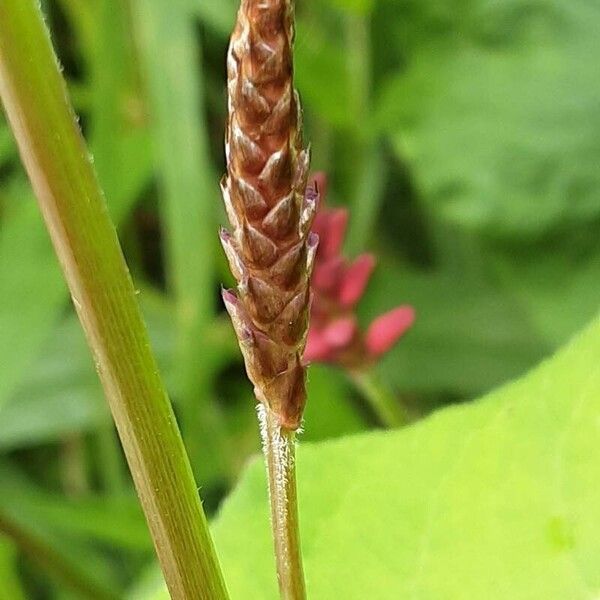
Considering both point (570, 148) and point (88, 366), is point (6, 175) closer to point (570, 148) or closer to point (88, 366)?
point (88, 366)

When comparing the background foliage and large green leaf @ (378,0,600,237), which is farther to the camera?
large green leaf @ (378,0,600,237)

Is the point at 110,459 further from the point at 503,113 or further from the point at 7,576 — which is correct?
the point at 503,113

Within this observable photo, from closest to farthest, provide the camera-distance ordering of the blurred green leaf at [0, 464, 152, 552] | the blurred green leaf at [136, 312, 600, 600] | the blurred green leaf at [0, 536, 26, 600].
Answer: the blurred green leaf at [136, 312, 600, 600] < the blurred green leaf at [0, 536, 26, 600] < the blurred green leaf at [0, 464, 152, 552]

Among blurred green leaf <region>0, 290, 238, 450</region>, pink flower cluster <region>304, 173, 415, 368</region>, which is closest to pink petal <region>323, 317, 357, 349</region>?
pink flower cluster <region>304, 173, 415, 368</region>

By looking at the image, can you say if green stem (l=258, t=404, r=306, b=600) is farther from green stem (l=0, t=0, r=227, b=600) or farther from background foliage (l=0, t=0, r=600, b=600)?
background foliage (l=0, t=0, r=600, b=600)

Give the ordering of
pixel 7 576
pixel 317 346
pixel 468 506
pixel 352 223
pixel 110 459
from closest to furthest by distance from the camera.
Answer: pixel 468 506 → pixel 317 346 → pixel 7 576 → pixel 110 459 → pixel 352 223

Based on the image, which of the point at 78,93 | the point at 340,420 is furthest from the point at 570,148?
the point at 78,93

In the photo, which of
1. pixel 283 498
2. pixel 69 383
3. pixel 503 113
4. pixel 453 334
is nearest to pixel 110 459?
pixel 69 383

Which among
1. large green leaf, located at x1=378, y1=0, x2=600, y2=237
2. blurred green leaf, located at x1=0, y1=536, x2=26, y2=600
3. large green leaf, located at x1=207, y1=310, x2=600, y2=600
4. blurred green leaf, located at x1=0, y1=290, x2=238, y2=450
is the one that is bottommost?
blurred green leaf, located at x1=0, y1=290, x2=238, y2=450
